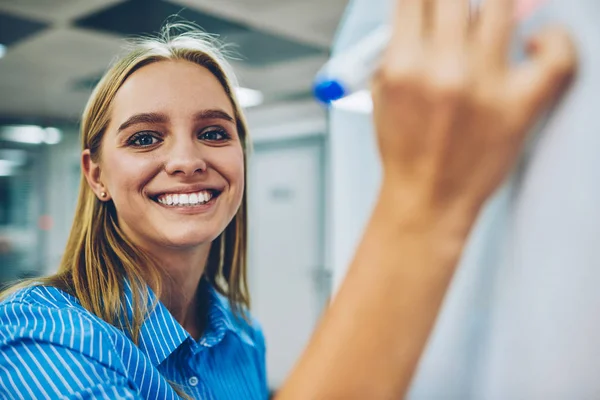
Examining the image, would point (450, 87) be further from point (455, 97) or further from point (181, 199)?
point (181, 199)

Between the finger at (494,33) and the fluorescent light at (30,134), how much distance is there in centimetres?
515

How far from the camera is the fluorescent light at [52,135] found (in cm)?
495

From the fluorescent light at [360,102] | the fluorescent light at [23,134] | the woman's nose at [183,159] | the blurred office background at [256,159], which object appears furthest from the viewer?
the fluorescent light at [23,134]

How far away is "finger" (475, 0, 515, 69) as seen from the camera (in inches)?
10.3

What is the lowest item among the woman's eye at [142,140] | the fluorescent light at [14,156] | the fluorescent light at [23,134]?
the woman's eye at [142,140]

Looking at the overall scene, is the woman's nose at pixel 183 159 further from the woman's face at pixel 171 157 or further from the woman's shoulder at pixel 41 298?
the woman's shoulder at pixel 41 298

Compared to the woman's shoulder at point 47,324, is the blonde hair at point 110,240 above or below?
above

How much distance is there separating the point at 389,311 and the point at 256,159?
4.63 meters

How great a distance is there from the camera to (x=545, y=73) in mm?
270

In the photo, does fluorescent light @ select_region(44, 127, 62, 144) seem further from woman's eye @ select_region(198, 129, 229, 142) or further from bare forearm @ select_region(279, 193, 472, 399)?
bare forearm @ select_region(279, 193, 472, 399)

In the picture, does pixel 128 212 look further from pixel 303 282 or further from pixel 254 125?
pixel 254 125

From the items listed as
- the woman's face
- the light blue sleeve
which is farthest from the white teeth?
the light blue sleeve

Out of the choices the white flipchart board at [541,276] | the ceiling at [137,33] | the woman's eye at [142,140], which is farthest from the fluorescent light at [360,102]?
the ceiling at [137,33]

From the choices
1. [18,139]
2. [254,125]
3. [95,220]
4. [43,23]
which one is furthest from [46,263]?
[95,220]
